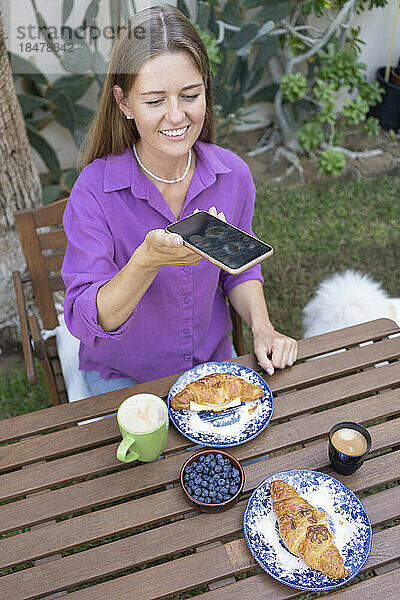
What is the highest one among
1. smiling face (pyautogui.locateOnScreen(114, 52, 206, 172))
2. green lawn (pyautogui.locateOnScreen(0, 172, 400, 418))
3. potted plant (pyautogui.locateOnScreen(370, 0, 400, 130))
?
smiling face (pyautogui.locateOnScreen(114, 52, 206, 172))

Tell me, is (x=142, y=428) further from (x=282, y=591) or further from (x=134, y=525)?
(x=282, y=591)

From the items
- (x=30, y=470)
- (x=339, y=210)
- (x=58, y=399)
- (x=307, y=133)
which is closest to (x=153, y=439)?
(x=30, y=470)

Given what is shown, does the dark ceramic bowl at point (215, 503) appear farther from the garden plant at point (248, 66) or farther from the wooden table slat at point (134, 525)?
the garden plant at point (248, 66)

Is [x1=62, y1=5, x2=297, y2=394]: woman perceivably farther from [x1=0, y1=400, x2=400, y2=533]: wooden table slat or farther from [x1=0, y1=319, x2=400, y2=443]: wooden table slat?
[x1=0, y1=400, x2=400, y2=533]: wooden table slat

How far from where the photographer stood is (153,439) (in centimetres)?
124

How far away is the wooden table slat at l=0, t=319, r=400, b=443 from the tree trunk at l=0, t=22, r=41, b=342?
1.30 m

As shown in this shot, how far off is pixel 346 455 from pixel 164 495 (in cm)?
39

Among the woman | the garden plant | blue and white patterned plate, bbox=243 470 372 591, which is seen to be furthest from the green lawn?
blue and white patterned plate, bbox=243 470 372 591

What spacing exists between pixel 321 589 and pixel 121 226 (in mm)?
983

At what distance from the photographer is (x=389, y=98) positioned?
4172 mm

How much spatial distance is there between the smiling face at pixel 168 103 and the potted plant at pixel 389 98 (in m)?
3.09

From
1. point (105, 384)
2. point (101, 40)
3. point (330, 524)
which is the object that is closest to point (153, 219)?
point (105, 384)

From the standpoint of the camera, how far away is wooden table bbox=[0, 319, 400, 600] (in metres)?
1.11

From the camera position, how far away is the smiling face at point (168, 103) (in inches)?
55.3
